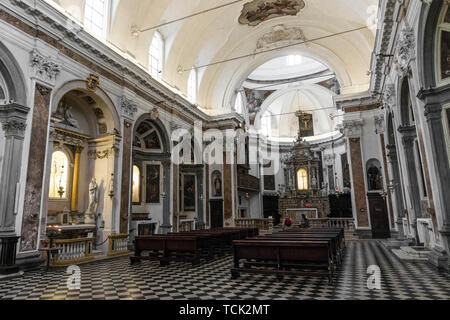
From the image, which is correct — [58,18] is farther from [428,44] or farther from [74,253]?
[428,44]

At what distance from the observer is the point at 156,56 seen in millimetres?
14203

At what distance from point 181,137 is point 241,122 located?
16.9 feet

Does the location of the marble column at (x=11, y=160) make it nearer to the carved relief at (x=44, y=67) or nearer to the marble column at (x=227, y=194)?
the carved relief at (x=44, y=67)

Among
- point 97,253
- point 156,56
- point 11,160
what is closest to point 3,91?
point 11,160

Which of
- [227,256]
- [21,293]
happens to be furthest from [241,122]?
[21,293]

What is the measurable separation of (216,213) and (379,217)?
833 cm

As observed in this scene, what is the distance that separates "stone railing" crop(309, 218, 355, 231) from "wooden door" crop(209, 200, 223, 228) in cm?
520

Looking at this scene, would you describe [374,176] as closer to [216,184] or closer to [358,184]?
[358,184]

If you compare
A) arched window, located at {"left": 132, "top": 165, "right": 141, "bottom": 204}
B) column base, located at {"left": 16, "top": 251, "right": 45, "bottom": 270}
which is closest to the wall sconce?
arched window, located at {"left": 132, "top": 165, "right": 141, "bottom": 204}

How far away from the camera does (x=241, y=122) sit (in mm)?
19500

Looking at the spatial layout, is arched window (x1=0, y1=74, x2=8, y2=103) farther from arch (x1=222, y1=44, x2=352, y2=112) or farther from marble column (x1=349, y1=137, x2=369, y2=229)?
marble column (x1=349, y1=137, x2=369, y2=229)

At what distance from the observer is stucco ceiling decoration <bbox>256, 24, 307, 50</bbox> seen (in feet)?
54.2

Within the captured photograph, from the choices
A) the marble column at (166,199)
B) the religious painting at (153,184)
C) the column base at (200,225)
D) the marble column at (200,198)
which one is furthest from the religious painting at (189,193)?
the religious painting at (153,184)
